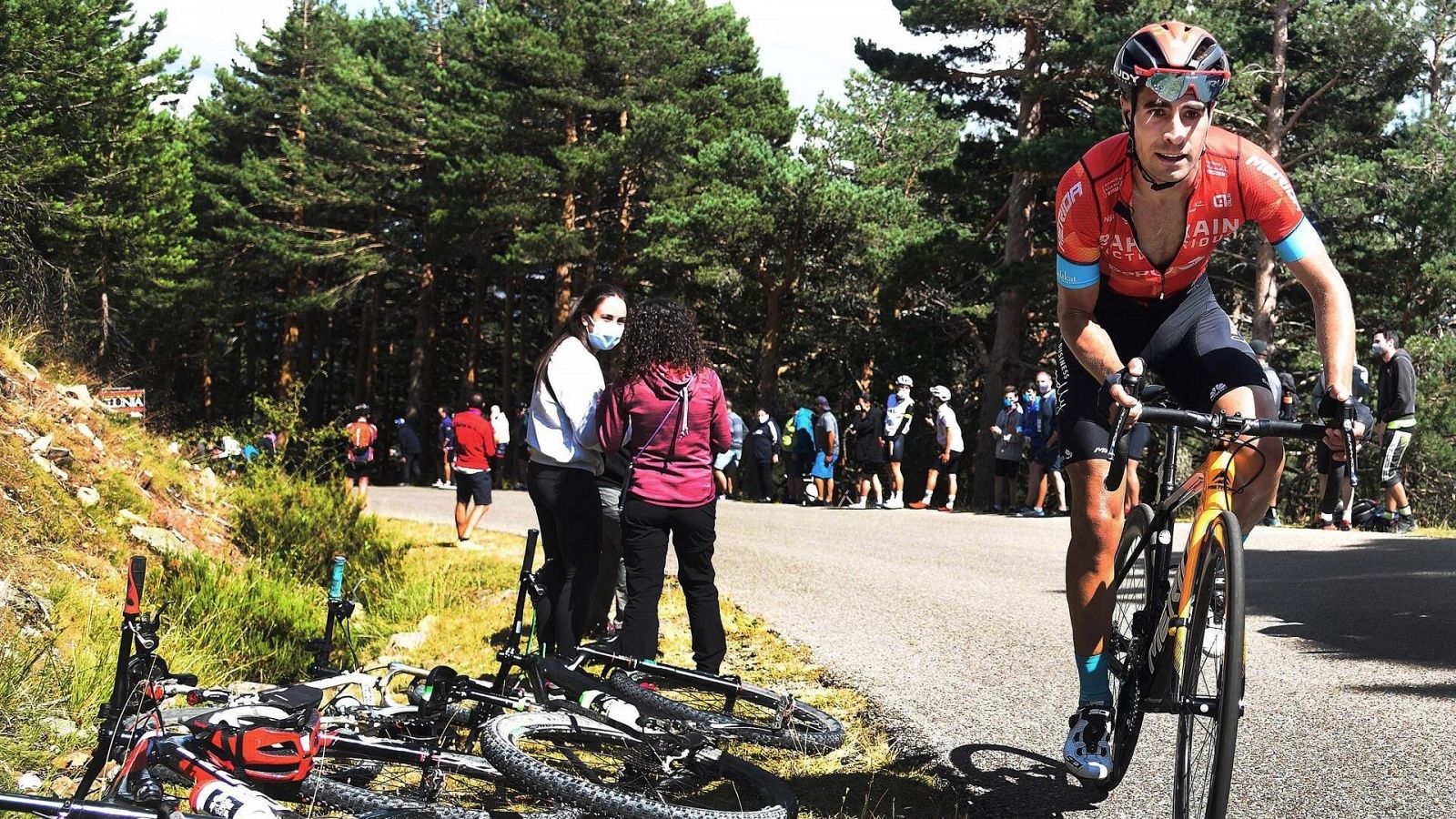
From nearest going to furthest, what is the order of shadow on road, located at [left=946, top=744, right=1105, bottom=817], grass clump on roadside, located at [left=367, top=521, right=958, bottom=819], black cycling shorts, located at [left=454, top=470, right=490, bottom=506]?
shadow on road, located at [left=946, top=744, right=1105, bottom=817] < grass clump on roadside, located at [left=367, top=521, right=958, bottom=819] < black cycling shorts, located at [left=454, top=470, right=490, bottom=506]

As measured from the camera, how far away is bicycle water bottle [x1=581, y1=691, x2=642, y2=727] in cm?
425

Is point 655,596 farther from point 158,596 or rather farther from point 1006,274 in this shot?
point 1006,274

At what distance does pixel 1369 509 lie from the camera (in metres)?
16.5

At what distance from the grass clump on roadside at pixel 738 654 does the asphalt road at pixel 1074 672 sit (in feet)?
0.50

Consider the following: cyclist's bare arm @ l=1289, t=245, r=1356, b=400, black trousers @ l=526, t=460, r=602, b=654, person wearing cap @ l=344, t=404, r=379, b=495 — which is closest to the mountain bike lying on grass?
cyclist's bare arm @ l=1289, t=245, r=1356, b=400

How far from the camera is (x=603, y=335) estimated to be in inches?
246

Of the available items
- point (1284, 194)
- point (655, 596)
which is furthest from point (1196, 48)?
point (655, 596)

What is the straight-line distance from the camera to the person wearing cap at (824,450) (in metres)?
21.4

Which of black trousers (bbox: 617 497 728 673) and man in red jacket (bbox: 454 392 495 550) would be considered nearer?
black trousers (bbox: 617 497 728 673)

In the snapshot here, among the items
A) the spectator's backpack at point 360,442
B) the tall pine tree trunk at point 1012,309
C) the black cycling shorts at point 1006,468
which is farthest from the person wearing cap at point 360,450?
the tall pine tree trunk at point 1012,309

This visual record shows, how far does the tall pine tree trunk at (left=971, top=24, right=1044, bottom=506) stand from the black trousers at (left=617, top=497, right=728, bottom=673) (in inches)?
921

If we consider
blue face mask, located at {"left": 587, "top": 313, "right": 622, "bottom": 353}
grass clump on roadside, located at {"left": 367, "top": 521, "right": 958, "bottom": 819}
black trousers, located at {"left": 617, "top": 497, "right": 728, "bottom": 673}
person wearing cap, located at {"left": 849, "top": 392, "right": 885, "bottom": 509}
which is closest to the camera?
grass clump on roadside, located at {"left": 367, "top": 521, "right": 958, "bottom": 819}

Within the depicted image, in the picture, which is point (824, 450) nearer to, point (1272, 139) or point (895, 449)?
point (895, 449)

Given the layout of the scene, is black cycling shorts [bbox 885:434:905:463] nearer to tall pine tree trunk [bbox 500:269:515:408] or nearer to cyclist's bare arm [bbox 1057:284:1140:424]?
cyclist's bare arm [bbox 1057:284:1140:424]
